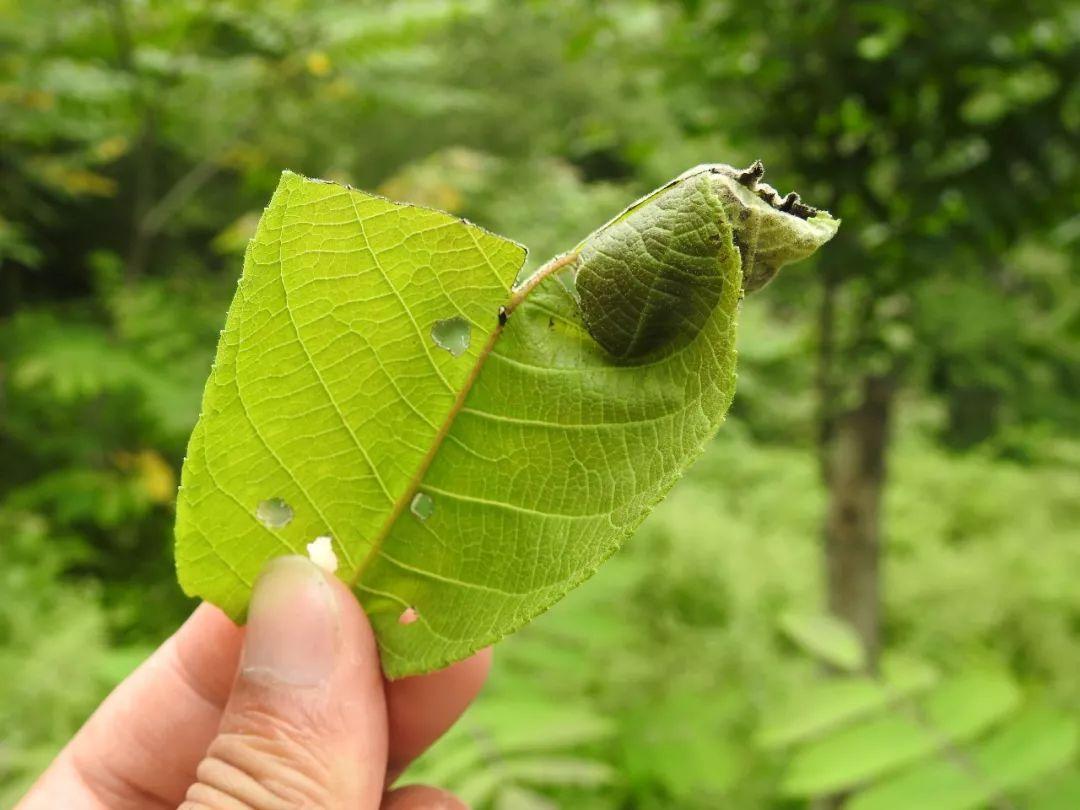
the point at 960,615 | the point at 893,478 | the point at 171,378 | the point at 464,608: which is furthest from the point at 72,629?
the point at 893,478

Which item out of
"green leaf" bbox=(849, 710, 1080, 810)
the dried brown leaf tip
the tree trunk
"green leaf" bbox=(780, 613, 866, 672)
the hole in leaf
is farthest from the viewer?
the tree trunk

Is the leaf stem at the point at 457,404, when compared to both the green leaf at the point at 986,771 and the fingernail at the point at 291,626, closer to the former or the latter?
the fingernail at the point at 291,626

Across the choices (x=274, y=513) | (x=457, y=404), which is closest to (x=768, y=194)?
(x=457, y=404)

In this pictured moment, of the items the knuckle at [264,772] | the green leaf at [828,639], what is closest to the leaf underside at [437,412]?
the knuckle at [264,772]

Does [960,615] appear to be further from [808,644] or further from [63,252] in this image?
[63,252]

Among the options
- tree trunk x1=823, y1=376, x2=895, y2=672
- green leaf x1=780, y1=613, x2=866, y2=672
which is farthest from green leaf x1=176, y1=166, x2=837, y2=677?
tree trunk x1=823, y1=376, x2=895, y2=672

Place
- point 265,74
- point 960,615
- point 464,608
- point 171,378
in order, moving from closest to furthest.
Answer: point 464,608 < point 171,378 < point 265,74 < point 960,615

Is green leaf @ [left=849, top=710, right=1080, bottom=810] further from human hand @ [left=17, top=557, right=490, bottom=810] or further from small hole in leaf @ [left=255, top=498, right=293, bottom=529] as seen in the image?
small hole in leaf @ [left=255, top=498, right=293, bottom=529]
